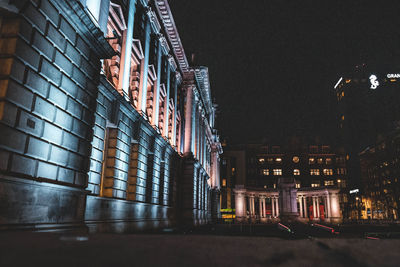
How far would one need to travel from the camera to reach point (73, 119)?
1112cm

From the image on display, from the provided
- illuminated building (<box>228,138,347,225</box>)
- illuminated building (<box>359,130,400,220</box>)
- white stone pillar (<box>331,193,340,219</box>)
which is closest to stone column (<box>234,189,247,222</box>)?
white stone pillar (<box>331,193,340,219</box>)

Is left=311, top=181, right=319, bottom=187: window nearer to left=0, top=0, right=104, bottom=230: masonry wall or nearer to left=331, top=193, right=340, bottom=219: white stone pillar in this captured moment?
left=331, top=193, right=340, bottom=219: white stone pillar

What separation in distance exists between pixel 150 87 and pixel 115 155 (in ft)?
39.5

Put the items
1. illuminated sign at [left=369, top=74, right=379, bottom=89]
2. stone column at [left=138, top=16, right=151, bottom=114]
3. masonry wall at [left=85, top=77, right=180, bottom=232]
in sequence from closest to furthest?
masonry wall at [left=85, top=77, right=180, bottom=232] < stone column at [left=138, top=16, right=151, bottom=114] < illuminated sign at [left=369, top=74, right=379, bottom=89]

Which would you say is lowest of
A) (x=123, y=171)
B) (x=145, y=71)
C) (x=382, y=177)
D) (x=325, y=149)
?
(x=123, y=171)

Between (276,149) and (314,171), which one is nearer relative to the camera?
(314,171)

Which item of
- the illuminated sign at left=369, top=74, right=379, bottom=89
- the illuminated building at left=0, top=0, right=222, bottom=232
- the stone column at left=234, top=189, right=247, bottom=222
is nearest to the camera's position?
the illuminated building at left=0, top=0, right=222, bottom=232

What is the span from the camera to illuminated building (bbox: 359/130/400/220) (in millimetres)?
87312

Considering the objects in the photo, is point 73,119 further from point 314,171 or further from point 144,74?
point 314,171

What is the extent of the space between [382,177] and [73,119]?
4468 inches

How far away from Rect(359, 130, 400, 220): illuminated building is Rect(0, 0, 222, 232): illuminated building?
7886cm

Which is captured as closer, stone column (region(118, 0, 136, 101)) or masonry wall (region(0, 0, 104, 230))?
masonry wall (region(0, 0, 104, 230))

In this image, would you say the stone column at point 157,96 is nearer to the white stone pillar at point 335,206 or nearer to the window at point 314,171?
the white stone pillar at point 335,206

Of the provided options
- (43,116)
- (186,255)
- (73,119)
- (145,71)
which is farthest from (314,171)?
(186,255)
